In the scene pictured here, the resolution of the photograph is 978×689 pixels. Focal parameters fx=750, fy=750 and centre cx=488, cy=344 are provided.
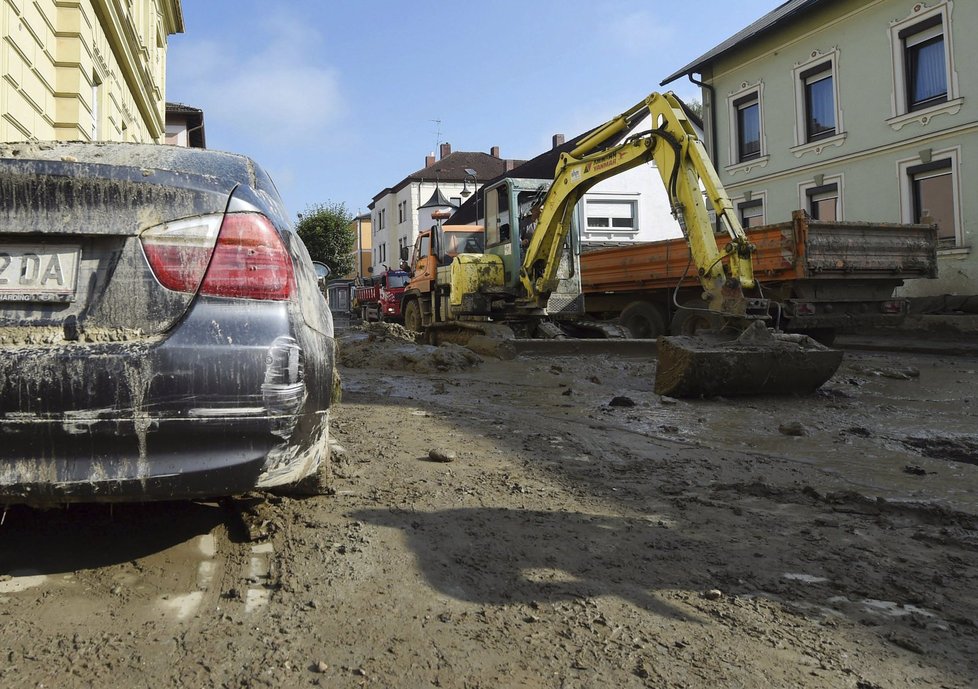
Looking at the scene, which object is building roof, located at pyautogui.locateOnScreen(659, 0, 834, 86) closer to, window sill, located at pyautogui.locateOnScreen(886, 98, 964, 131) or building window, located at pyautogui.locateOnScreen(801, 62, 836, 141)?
building window, located at pyautogui.locateOnScreen(801, 62, 836, 141)

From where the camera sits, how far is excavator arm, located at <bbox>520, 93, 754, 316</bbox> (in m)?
8.24

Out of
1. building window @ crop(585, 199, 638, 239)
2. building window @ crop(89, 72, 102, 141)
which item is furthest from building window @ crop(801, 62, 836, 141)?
building window @ crop(585, 199, 638, 239)

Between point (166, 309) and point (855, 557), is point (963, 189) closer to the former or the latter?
point (855, 557)

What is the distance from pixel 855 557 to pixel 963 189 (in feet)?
51.6

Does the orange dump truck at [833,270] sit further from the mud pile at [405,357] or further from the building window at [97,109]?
the building window at [97,109]

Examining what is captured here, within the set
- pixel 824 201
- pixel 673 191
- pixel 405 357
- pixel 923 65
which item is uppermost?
pixel 923 65

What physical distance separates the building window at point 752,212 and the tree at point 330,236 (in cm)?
4421

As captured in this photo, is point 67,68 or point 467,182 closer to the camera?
point 67,68

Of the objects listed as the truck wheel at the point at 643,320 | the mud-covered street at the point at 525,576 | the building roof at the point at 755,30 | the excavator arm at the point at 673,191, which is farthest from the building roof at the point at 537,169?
the mud-covered street at the point at 525,576

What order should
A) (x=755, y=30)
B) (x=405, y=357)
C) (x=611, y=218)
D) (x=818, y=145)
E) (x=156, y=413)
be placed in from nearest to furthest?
(x=156, y=413) < (x=405, y=357) < (x=818, y=145) < (x=755, y=30) < (x=611, y=218)

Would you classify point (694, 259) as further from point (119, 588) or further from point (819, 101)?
point (819, 101)

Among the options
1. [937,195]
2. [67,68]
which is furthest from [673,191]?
[937,195]

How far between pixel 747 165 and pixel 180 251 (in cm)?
2088

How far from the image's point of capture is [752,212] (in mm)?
21062
